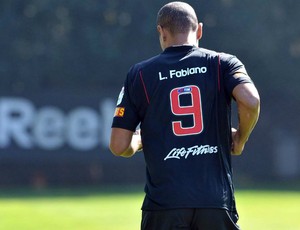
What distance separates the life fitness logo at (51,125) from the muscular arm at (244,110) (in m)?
15.4

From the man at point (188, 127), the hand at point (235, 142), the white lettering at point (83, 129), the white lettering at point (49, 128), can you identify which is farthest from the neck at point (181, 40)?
the white lettering at point (83, 129)

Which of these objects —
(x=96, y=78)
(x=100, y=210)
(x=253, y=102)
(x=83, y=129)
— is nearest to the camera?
(x=253, y=102)

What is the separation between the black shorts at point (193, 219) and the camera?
480 centimetres

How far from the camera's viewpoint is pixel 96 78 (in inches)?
867

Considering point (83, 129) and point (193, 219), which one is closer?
point (193, 219)

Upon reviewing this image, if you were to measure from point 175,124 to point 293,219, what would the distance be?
28.6 feet

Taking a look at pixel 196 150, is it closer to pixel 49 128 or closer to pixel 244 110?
pixel 244 110

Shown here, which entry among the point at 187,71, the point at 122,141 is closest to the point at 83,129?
the point at 122,141

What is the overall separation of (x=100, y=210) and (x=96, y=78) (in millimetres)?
7906

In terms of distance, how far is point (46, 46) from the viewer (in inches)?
872

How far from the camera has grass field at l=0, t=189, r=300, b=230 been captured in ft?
40.3

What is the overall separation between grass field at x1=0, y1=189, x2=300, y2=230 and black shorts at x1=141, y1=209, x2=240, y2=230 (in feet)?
22.7

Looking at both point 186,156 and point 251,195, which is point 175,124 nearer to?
point 186,156

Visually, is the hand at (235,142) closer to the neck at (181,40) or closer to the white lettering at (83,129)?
the neck at (181,40)
